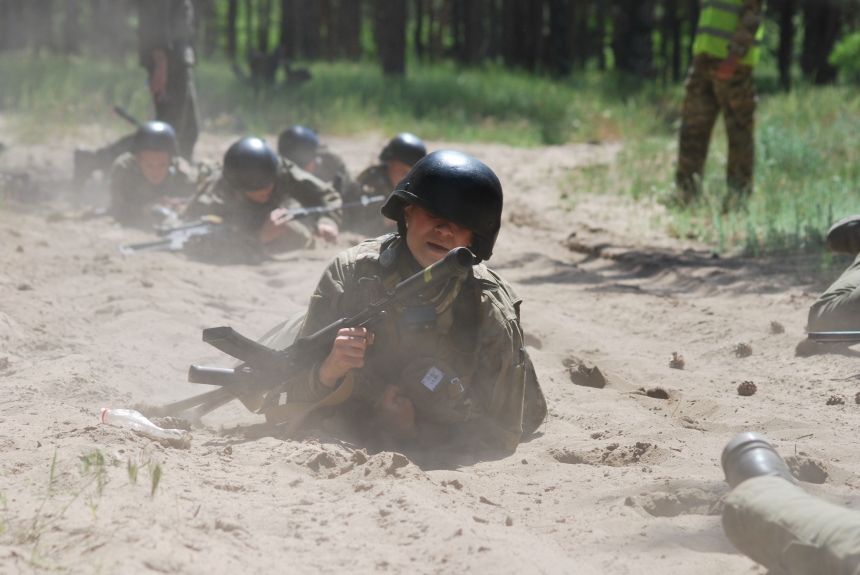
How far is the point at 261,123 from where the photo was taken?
39.1ft

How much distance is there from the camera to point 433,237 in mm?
3189

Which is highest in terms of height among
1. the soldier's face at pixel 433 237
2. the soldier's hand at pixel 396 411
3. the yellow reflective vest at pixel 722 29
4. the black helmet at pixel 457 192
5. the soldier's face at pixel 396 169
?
the yellow reflective vest at pixel 722 29

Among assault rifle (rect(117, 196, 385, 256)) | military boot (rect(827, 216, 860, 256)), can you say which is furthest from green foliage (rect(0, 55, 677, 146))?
military boot (rect(827, 216, 860, 256))

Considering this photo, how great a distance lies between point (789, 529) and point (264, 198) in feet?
18.3

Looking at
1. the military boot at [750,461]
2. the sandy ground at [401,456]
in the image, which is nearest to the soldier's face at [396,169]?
the sandy ground at [401,456]

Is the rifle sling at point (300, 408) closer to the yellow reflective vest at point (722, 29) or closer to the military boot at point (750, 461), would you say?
the military boot at point (750, 461)

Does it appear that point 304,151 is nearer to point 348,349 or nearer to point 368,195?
point 368,195

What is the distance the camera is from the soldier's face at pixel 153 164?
7.59 meters

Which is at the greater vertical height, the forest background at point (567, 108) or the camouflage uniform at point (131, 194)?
the forest background at point (567, 108)

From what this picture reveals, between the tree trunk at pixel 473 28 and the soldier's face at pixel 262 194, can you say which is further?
the tree trunk at pixel 473 28

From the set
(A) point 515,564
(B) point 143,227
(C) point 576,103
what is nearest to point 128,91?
(B) point 143,227

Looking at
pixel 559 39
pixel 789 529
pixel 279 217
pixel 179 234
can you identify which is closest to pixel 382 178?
pixel 279 217

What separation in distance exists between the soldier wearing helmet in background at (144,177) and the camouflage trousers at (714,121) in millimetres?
4780

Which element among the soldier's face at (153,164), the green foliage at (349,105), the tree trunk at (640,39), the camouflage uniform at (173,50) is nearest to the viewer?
the soldier's face at (153,164)
